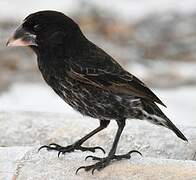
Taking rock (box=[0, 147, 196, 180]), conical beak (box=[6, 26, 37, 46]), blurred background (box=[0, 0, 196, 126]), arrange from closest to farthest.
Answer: rock (box=[0, 147, 196, 180]) → conical beak (box=[6, 26, 37, 46]) → blurred background (box=[0, 0, 196, 126])

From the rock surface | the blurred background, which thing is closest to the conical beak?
the rock surface

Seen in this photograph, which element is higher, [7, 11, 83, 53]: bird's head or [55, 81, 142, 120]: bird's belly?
[7, 11, 83, 53]: bird's head

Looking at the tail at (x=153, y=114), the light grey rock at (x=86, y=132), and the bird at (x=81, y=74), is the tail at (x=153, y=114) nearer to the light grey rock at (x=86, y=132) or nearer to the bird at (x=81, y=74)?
the bird at (x=81, y=74)

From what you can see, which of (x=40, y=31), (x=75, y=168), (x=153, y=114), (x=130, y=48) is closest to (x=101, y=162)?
(x=75, y=168)

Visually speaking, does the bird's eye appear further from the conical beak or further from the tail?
the tail

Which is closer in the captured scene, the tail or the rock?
the rock

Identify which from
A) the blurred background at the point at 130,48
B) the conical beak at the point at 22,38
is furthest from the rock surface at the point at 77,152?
the blurred background at the point at 130,48

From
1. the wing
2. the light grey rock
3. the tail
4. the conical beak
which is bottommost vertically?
the light grey rock
